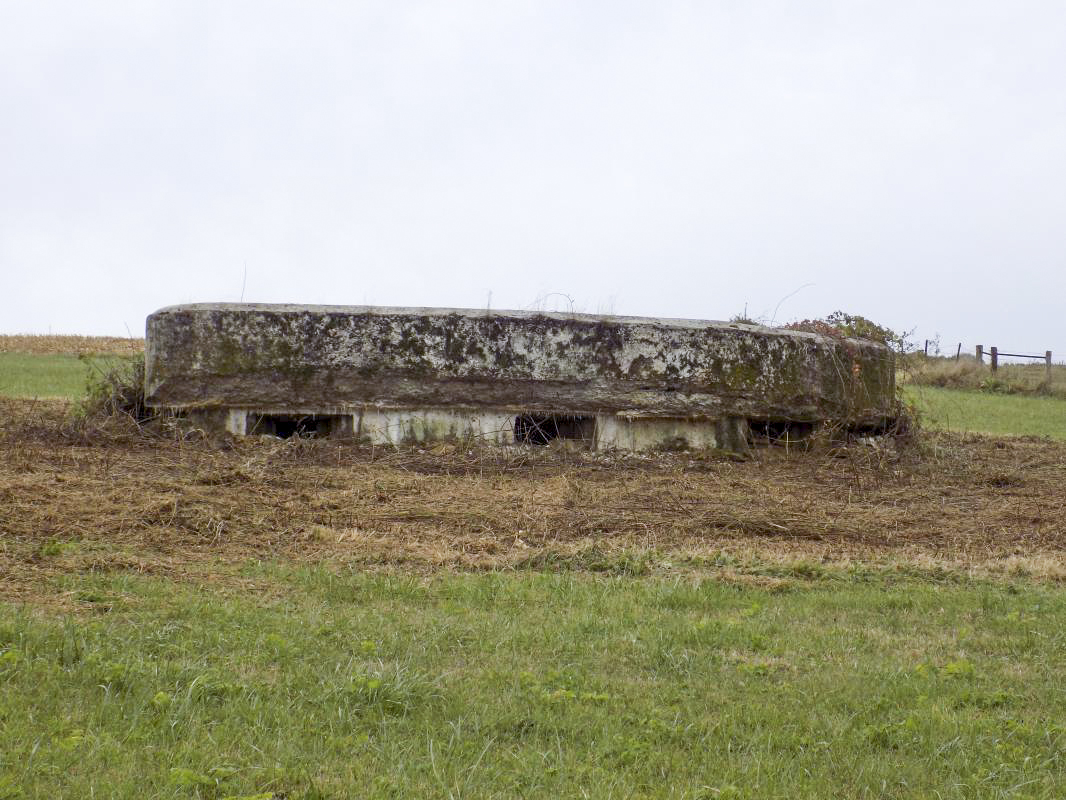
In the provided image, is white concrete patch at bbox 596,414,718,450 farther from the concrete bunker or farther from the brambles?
the brambles

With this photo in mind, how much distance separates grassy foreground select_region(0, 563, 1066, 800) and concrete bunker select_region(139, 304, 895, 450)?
4149 millimetres

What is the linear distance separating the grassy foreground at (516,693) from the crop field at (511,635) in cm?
1

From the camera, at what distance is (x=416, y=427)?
9.24 meters

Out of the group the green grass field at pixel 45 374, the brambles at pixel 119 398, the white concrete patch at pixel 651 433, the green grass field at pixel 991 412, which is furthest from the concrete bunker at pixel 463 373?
the green grass field at pixel 45 374

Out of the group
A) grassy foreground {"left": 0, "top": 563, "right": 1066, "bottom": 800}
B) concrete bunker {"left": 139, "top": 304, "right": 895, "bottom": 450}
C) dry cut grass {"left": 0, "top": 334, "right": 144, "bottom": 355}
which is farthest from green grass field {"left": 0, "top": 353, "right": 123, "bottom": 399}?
grassy foreground {"left": 0, "top": 563, "right": 1066, "bottom": 800}

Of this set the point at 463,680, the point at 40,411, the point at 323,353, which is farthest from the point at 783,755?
the point at 40,411

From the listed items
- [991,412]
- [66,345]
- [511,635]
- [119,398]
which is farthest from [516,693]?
[66,345]

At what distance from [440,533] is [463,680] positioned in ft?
8.83

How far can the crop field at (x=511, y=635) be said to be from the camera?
308 cm

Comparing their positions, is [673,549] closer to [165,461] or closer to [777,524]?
[777,524]

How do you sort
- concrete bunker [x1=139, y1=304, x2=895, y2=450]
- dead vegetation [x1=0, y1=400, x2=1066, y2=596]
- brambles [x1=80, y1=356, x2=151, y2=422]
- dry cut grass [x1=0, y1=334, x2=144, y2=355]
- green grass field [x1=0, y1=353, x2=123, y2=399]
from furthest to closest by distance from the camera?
dry cut grass [x1=0, y1=334, x2=144, y2=355], green grass field [x1=0, y1=353, x2=123, y2=399], brambles [x1=80, y1=356, x2=151, y2=422], concrete bunker [x1=139, y1=304, x2=895, y2=450], dead vegetation [x1=0, y1=400, x2=1066, y2=596]

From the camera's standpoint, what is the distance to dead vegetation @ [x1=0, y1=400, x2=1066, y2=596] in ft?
19.1

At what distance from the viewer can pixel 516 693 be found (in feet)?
12.0

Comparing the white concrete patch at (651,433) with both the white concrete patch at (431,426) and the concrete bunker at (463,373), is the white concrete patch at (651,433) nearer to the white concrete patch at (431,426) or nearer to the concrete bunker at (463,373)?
the concrete bunker at (463,373)
